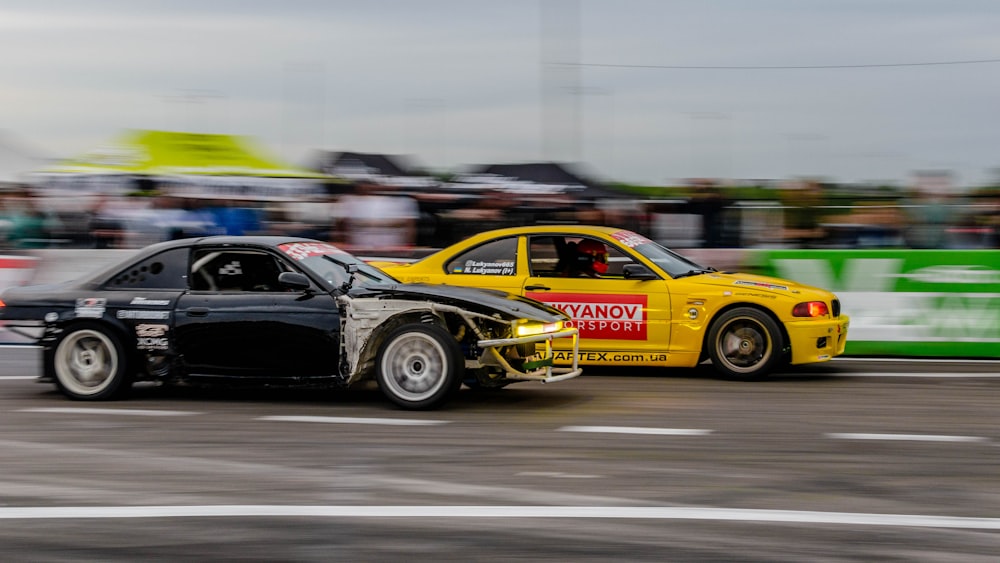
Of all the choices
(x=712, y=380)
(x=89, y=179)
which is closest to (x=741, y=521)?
(x=712, y=380)

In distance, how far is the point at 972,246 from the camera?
12055 millimetres

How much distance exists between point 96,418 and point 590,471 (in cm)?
391

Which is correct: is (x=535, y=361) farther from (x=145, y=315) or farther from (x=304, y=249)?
(x=145, y=315)

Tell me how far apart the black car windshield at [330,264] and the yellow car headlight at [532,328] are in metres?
1.35

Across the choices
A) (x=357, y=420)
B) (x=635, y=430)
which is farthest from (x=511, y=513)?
(x=357, y=420)

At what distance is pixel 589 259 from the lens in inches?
419

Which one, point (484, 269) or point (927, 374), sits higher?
point (484, 269)

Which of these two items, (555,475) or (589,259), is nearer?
(555,475)

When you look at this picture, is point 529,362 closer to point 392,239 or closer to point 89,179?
point 392,239

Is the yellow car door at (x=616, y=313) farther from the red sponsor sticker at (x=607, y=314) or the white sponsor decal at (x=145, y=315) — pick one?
the white sponsor decal at (x=145, y=315)

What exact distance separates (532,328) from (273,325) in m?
1.90

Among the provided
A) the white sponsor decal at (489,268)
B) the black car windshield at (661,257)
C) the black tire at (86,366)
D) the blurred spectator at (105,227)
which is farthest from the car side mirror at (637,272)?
the blurred spectator at (105,227)

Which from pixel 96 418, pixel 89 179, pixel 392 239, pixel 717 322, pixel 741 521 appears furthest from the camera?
pixel 89 179

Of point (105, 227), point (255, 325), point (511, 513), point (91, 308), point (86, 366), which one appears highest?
point (105, 227)
